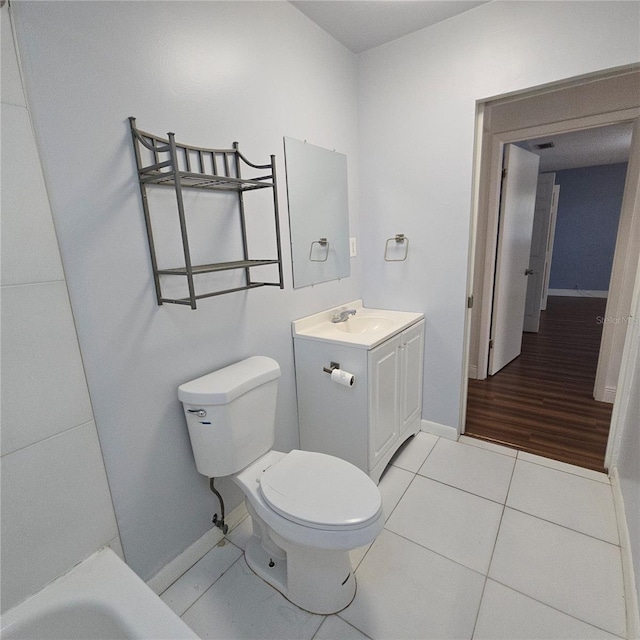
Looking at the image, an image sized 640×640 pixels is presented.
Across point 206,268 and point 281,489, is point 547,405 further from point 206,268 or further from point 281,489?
point 206,268

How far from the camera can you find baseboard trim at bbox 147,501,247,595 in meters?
1.38

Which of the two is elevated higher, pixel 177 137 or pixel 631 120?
pixel 631 120

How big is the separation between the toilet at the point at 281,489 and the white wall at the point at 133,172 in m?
0.16

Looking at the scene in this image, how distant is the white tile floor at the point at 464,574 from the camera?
123 centimetres

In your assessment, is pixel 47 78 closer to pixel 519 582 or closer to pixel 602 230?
pixel 519 582

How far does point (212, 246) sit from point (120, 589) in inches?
45.9

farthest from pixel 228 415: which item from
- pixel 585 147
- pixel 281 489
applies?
pixel 585 147

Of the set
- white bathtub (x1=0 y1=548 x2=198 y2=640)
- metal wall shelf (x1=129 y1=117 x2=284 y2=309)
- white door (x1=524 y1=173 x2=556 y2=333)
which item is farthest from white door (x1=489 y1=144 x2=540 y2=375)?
white bathtub (x1=0 y1=548 x2=198 y2=640)

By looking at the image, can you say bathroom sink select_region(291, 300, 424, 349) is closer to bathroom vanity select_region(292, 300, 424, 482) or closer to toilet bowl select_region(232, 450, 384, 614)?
bathroom vanity select_region(292, 300, 424, 482)

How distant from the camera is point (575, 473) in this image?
1.95 meters

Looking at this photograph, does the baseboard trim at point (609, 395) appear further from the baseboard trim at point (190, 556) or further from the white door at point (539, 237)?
the baseboard trim at point (190, 556)

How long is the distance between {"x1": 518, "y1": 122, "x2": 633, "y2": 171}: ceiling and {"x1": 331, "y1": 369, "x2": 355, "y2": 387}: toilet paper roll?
11.4 feet

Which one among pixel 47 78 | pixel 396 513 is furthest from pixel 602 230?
pixel 47 78

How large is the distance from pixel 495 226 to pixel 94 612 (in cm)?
322
